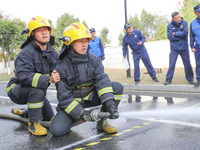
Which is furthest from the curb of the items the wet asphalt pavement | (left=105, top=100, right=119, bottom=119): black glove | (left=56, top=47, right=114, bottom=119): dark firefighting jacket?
(left=105, top=100, right=119, bottom=119): black glove

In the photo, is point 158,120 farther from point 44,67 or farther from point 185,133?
point 44,67

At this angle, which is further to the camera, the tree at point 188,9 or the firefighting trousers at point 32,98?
the tree at point 188,9

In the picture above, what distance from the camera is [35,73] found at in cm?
321

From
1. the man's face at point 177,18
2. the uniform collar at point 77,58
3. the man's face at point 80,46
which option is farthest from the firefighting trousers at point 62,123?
the man's face at point 177,18

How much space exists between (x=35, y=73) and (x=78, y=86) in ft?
1.97

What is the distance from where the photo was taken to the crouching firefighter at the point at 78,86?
3004 mm

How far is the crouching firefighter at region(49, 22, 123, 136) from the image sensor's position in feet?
9.86

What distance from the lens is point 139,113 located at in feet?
13.6

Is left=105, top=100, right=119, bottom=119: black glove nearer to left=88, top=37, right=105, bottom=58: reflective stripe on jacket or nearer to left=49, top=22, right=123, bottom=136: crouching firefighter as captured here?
left=49, top=22, right=123, bottom=136: crouching firefighter

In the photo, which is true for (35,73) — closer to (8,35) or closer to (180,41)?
(180,41)

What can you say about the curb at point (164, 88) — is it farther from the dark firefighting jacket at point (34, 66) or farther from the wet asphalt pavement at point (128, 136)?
the dark firefighting jacket at point (34, 66)

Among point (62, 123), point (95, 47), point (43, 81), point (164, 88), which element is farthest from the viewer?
point (95, 47)

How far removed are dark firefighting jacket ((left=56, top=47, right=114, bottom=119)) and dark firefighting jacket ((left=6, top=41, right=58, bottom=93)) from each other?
25cm

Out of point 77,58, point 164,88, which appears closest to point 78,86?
point 77,58
